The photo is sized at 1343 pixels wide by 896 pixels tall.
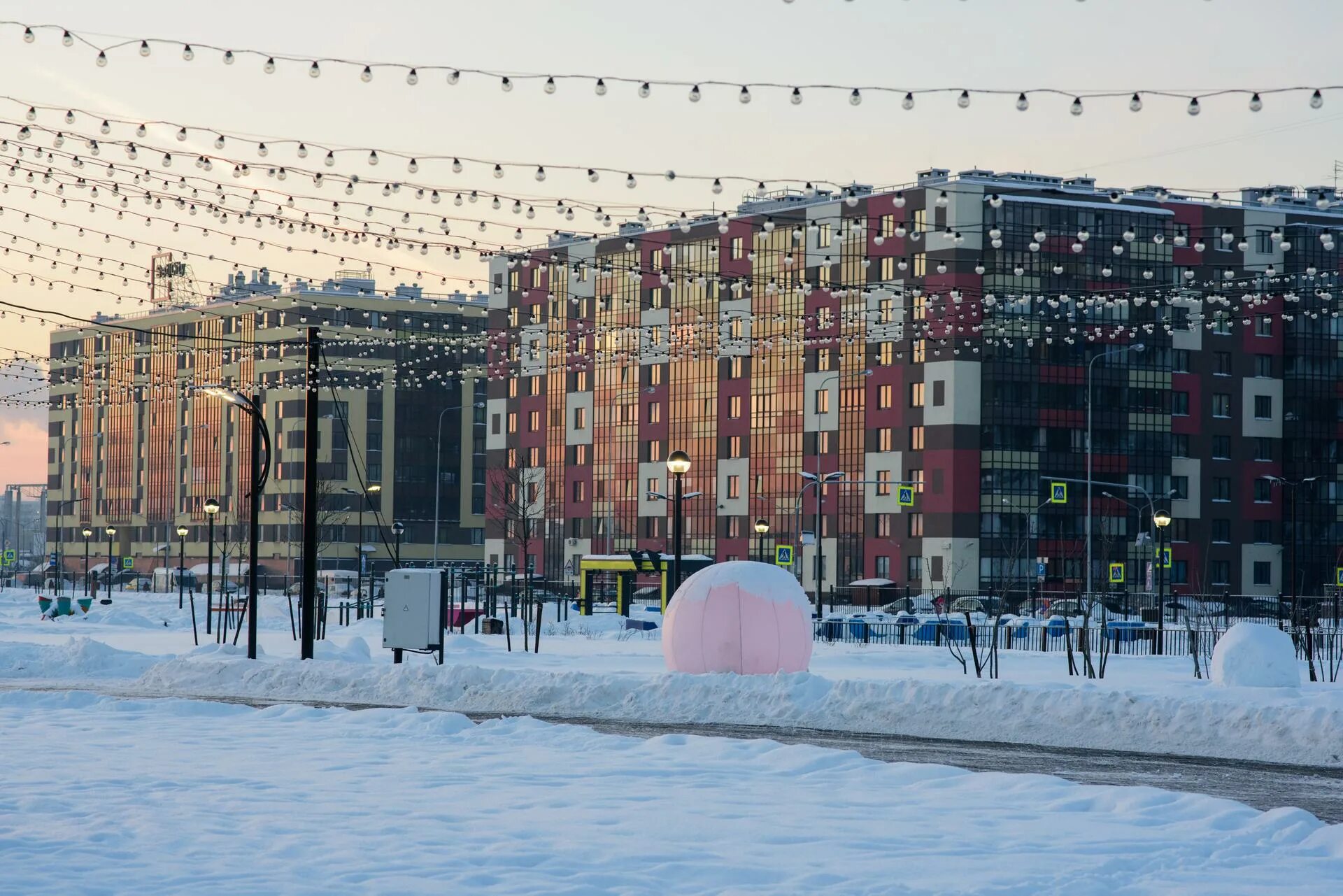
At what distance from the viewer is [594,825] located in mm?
13562

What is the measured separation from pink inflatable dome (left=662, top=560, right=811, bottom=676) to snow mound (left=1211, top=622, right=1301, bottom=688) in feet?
25.0

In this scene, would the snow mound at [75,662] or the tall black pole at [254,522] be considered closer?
the tall black pole at [254,522]

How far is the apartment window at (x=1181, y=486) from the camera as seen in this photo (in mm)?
109812

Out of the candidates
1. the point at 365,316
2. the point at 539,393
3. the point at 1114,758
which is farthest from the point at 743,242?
the point at 1114,758

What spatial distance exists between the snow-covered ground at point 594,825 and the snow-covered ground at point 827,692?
5719 mm

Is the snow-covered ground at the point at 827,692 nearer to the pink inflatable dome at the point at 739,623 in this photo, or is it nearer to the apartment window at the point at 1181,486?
the pink inflatable dome at the point at 739,623

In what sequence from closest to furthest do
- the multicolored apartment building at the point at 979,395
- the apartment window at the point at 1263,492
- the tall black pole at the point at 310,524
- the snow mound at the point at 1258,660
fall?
the snow mound at the point at 1258,660 < the tall black pole at the point at 310,524 < the multicolored apartment building at the point at 979,395 < the apartment window at the point at 1263,492

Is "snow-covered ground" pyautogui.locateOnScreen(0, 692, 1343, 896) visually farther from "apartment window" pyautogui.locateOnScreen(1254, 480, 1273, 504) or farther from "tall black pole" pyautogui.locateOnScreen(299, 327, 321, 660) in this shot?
"apartment window" pyautogui.locateOnScreen(1254, 480, 1273, 504)

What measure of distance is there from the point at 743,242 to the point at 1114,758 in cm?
9332

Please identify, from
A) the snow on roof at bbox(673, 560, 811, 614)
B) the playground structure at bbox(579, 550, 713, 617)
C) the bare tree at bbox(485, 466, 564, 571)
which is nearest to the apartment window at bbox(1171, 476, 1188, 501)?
the playground structure at bbox(579, 550, 713, 617)

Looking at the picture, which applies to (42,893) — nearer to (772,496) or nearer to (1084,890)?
(1084,890)

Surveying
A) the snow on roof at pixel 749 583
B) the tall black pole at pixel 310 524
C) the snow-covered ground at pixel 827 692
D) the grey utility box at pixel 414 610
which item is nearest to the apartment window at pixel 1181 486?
the snow-covered ground at pixel 827 692

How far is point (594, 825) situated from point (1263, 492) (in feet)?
352

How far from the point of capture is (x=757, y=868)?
11.8 meters
